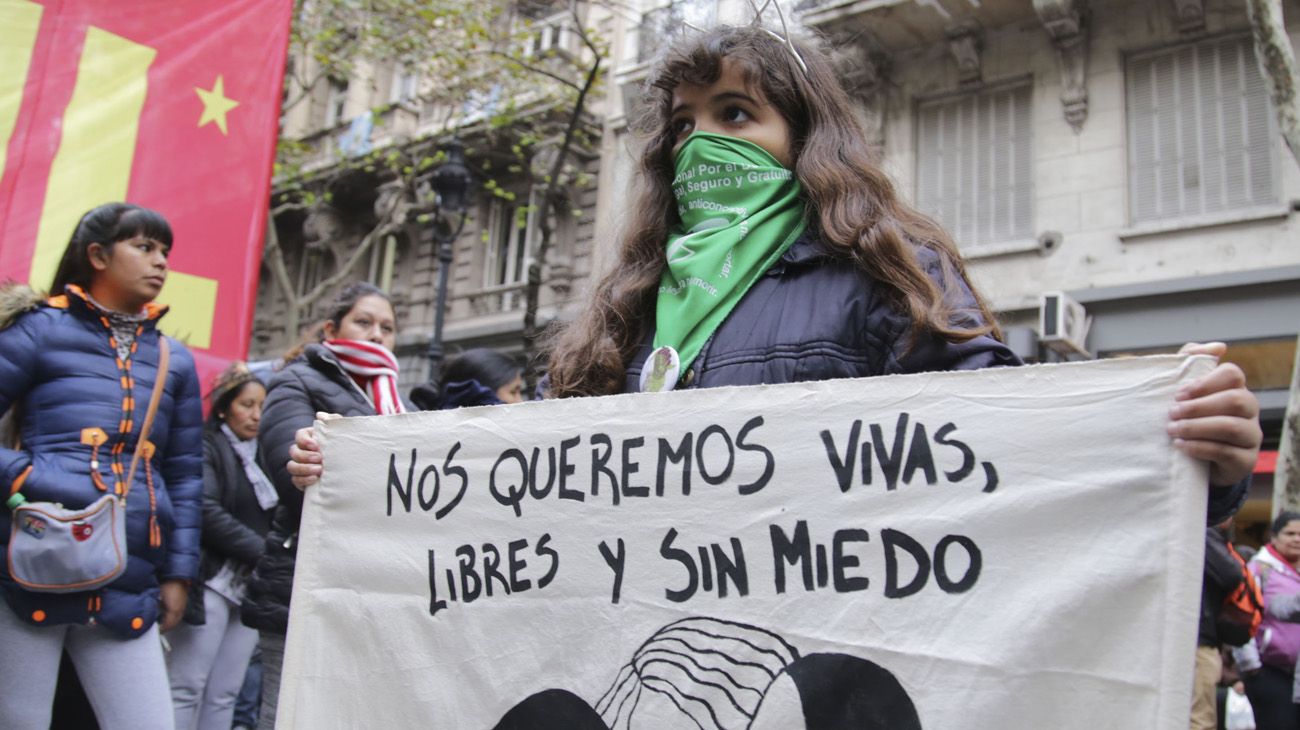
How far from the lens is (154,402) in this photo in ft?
10.9

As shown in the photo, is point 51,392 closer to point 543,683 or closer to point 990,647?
point 543,683

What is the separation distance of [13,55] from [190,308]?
1.31 m

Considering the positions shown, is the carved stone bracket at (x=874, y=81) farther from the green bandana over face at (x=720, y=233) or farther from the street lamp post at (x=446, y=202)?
the green bandana over face at (x=720, y=233)

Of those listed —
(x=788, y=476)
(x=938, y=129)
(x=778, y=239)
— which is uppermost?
(x=938, y=129)

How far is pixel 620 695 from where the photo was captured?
175 cm

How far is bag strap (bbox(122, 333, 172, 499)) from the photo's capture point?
3.24 metres

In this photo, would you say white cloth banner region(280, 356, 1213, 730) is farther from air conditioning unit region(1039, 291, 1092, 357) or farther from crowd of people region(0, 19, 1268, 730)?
air conditioning unit region(1039, 291, 1092, 357)

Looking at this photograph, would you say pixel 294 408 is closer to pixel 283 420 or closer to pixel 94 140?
pixel 283 420

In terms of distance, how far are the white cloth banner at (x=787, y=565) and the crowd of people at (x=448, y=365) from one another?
0.48ft

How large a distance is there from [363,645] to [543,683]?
1.45 ft

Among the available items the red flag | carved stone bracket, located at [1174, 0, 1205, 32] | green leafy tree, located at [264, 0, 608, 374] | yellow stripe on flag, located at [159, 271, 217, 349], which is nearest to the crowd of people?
yellow stripe on flag, located at [159, 271, 217, 349]

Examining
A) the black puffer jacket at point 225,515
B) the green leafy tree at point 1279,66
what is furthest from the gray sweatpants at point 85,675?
the green leafy tree at point 1279,66

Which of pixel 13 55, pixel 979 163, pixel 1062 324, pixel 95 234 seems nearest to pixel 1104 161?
pixel 979 163

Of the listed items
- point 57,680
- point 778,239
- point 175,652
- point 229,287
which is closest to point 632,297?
point 778,239
